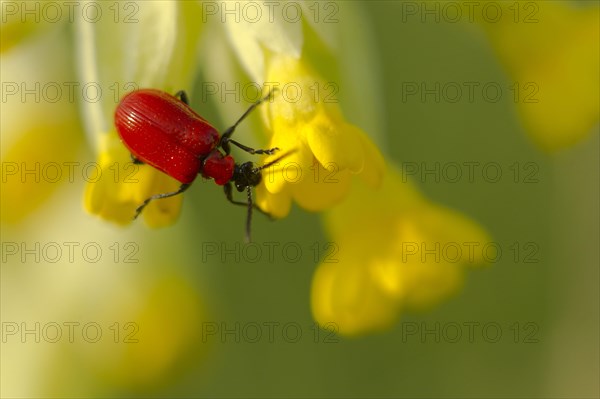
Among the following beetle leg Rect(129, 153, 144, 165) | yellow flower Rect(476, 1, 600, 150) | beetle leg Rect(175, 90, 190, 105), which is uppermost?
yellow flower Rect(476, 1, 600, 150)

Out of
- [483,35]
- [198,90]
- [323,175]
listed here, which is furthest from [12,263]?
[483,35]

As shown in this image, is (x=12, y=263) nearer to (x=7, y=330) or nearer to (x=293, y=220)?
(x=7, y=330)

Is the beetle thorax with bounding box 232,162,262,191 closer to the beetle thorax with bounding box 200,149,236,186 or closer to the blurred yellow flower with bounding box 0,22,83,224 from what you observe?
the beetle thorax with bounding box 200,149,236,186

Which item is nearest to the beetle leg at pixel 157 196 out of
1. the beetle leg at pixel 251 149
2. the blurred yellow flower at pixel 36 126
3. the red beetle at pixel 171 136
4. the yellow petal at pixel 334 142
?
the red beetle at pixel 171 136

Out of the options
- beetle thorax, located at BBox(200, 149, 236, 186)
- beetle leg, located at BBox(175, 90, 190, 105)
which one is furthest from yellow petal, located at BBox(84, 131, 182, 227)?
beetle thorax, located at BBox(200, 149, 236, 186)

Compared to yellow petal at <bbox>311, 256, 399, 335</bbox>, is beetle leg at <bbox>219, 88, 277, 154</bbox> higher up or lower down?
higher up

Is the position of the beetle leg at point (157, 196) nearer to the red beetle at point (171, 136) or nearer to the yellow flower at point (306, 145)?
the red beetle at point (171, 136)
